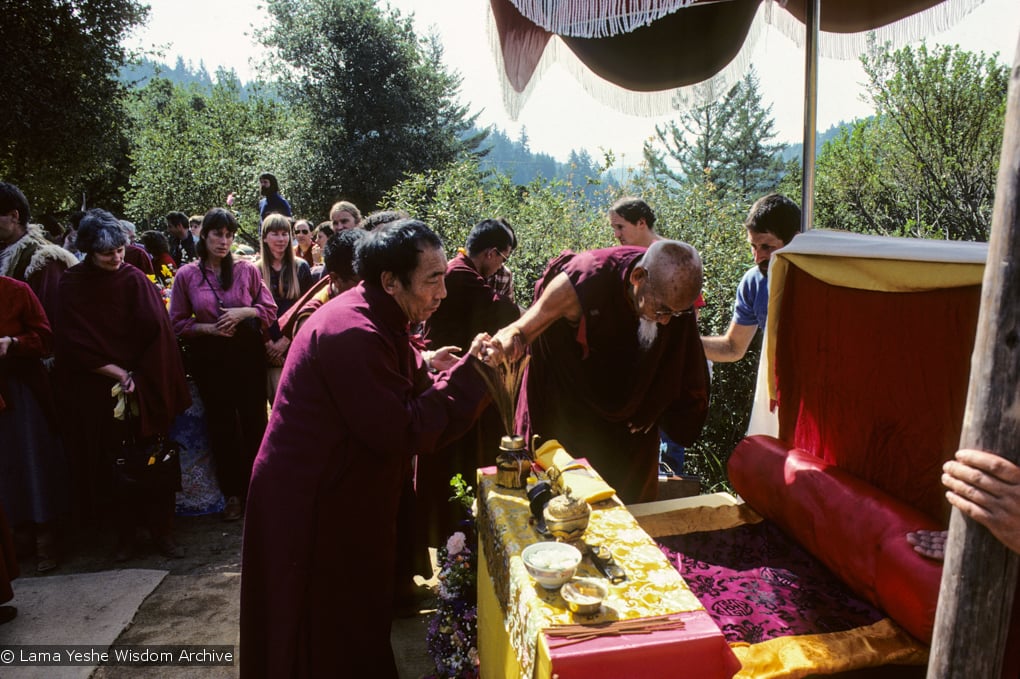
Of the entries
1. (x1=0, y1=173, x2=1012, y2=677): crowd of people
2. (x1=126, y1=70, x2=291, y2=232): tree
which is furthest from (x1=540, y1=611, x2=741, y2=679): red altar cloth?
(x1=126, y1=70, x2=291, y2=232): tree

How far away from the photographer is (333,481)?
2137mm

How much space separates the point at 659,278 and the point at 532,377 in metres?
0.91

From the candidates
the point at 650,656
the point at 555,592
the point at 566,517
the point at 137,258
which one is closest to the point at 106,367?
the point at 137,258

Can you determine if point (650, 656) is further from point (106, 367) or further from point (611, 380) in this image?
point (106, 367)

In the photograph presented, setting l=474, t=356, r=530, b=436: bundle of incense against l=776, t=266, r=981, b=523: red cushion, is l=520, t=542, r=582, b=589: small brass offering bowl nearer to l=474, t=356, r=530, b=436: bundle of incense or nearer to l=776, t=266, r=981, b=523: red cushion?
l=474, t=356, r=530, b=436: bundle of incense

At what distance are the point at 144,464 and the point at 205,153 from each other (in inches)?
897

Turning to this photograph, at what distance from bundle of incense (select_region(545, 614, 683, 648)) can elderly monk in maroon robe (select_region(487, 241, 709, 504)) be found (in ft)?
4.87

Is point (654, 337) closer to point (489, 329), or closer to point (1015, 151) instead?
point (489, 329)

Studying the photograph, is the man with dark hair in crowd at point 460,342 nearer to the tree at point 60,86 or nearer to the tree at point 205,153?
the tree at point 60,86

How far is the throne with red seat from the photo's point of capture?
2197 mm

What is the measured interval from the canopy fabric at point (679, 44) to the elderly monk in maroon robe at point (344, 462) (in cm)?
128

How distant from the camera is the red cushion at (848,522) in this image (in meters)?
2.18

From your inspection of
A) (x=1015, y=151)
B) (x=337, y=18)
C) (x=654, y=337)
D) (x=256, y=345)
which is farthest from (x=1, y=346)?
(x=337, y=18)

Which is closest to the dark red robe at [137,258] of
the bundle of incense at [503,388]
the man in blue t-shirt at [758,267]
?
the bundle of incense at [503,388]
